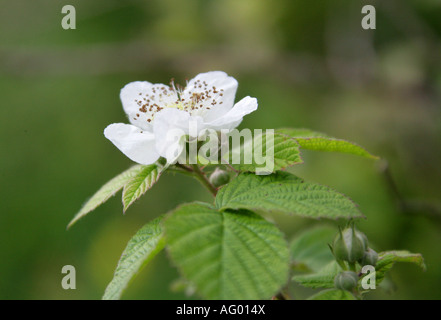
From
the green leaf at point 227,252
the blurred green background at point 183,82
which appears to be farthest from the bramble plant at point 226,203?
the blurred green background at point 183,82

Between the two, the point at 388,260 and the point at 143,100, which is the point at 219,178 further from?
the point at 388,260

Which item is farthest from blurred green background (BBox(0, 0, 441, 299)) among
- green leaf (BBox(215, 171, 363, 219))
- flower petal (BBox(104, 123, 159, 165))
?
flower petal (BBox(104, 123, 159, 165))

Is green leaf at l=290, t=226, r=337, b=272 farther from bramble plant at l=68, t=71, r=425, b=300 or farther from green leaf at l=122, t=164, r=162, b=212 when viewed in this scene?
green leaf at l=122, t=164, r=162, b=212

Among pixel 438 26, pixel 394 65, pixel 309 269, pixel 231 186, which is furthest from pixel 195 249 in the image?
pixel 438 26

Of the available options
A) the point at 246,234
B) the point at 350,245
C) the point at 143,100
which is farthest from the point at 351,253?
the point at 143,100

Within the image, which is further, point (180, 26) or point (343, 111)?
point (180, 26)

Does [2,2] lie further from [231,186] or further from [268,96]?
[231,186]

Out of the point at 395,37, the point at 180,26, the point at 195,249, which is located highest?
the point at 180,26
